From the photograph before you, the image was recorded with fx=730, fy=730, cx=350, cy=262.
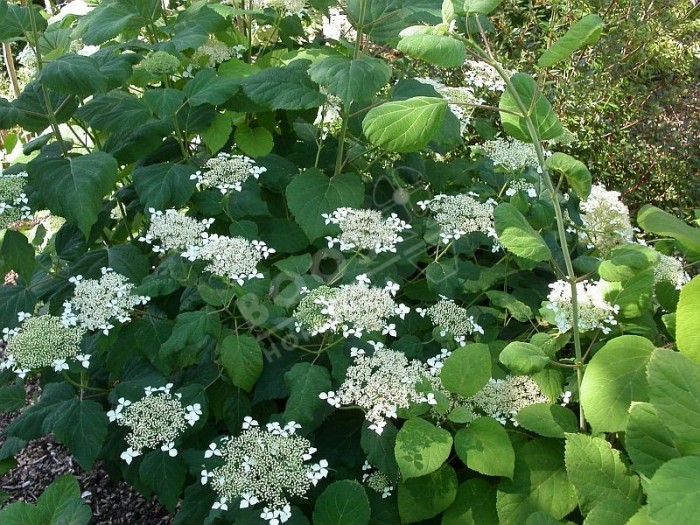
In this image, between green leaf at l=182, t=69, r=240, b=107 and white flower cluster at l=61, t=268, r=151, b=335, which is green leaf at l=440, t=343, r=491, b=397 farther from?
green leaf at l=182, t=69, r=240, b=107

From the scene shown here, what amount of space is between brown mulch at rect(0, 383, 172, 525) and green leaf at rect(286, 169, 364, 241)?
Result: 1.17m

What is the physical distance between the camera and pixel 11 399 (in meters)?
2.07

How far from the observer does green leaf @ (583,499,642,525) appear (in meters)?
1.43

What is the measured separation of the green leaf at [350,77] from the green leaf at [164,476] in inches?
42.5

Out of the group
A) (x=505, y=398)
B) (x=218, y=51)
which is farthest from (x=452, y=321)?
(x=218, y=51)

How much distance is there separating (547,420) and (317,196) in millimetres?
970

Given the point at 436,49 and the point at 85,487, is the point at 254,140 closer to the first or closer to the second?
the point at 436,49

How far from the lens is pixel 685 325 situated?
148 centimetres

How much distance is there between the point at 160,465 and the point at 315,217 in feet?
2.72

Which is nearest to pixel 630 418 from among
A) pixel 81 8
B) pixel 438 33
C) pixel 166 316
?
pixel 438 33

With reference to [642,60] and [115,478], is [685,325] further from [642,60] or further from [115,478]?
[642,60]

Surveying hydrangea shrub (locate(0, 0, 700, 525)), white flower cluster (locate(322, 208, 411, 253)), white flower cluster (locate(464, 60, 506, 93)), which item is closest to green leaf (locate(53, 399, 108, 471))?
hydrangea shrub (locate(0, 0, 700, 525))

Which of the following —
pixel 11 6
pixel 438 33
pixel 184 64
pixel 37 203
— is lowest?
pixel 37 203

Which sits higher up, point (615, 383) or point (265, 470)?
point (615, 383)
